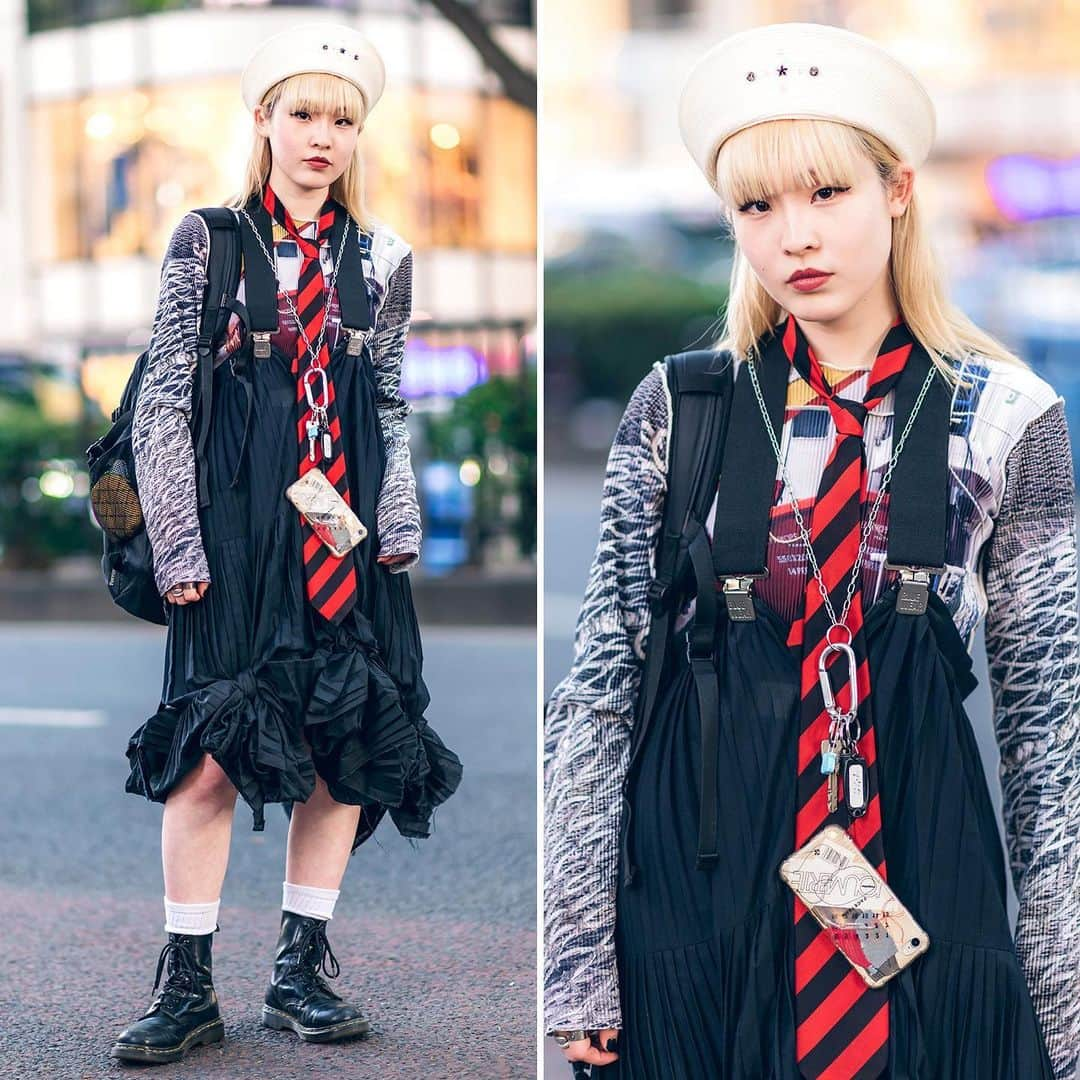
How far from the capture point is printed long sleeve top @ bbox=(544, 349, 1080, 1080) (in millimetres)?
2314

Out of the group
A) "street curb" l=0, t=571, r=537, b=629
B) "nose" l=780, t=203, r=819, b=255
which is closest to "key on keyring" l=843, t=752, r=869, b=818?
"nose" l=780, t=203, r=819, b=255

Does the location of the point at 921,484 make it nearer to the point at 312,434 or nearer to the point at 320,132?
the point at 312,434

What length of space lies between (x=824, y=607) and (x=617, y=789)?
0.35 m

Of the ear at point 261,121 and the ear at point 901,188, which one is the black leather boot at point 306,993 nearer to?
the ear at point 261,121

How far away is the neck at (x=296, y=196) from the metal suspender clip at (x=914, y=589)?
177 centimetres

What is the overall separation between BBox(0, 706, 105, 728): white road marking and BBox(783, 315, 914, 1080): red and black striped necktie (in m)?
6.37

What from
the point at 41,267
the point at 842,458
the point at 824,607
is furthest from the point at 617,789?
the point at 41,267

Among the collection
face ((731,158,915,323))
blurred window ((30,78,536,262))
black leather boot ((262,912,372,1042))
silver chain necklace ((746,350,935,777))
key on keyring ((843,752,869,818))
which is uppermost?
blurred window ((30,78,536,262))

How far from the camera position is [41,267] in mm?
27391

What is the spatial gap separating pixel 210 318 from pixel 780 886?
1806mm

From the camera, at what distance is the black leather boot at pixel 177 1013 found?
368 cm

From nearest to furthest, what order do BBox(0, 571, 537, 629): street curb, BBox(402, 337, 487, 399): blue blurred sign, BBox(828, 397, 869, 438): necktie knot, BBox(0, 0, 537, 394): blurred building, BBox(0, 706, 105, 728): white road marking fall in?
BBox(828, 397, 869, 438): necktie knot
BBox(0, 706, 105, 728): white road marking
BBox(0, 571, 537, 629): street curb
BBox(402, 337, 487, 399): blue blurred sign
BBox(0, 0, 537, 394): blurred building

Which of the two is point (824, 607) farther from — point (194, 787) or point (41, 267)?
point (41, 267)

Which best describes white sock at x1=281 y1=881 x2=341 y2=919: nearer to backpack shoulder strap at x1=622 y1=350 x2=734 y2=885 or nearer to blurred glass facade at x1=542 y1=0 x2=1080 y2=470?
backpack shoulder strap at x1=622 y1=350 x2=734 y2=885
